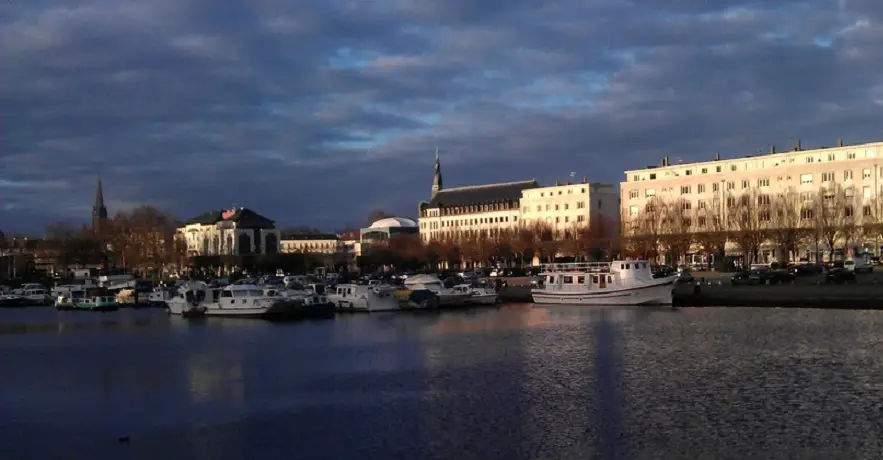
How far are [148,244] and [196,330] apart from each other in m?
101

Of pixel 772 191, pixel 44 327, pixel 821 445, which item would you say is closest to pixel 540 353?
pixel 821 445

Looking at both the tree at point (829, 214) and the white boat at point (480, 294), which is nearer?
the white boat at point (480, 294)

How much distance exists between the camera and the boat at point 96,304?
277 ft

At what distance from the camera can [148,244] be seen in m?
152

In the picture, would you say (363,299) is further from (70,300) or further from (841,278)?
(841,278)

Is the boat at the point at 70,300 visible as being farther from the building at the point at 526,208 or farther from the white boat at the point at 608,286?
the building at the point at 526,208

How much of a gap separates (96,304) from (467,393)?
64142mm

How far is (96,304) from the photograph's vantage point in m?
84.6

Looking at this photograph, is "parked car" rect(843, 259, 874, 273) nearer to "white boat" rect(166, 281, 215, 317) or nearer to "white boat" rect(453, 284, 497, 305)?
"white boat" rect(453, 284, 497, 305)

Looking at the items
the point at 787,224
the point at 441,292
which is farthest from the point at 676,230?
the point at 441,292

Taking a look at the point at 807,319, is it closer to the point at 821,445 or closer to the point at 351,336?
the point at 351,336

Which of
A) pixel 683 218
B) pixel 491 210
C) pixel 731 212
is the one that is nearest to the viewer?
pixel 731 212

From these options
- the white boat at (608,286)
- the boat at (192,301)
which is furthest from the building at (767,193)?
the boat at (192,301)

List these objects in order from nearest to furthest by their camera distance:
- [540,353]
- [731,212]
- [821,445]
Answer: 1. [821,445]
2. [540,353]
3. [731,212]
